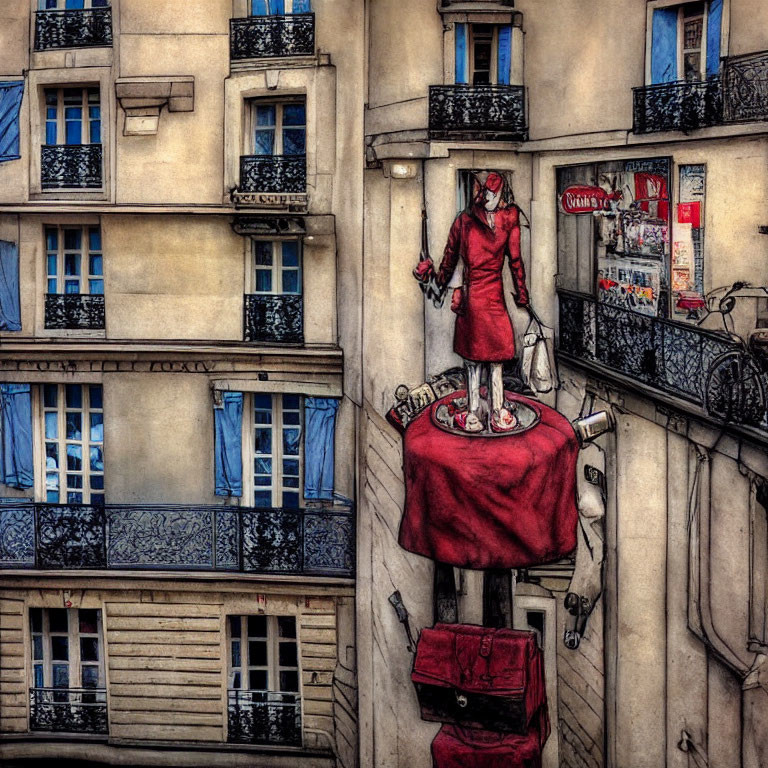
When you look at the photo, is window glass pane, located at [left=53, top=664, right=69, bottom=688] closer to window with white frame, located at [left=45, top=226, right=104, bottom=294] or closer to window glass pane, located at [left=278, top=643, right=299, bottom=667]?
window glass pane, located at [left=278, top=643, right=299, bottom=667]

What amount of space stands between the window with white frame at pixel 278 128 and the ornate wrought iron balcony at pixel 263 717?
633cm

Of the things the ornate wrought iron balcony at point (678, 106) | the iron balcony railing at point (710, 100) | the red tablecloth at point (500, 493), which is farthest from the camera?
the red tablecloth at point (500, 493)

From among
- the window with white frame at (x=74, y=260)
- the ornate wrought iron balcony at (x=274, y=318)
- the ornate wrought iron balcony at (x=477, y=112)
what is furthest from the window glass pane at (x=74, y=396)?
the ornate wrought iron balcony at (x=477, y=112)

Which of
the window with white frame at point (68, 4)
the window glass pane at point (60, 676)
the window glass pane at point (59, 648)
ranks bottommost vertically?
the window glass pane at point (60, 676)

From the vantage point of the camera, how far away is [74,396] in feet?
51.2

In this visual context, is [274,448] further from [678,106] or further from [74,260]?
[678,106]

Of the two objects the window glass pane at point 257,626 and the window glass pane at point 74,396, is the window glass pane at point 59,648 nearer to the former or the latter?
the window glass pane at point 257,626

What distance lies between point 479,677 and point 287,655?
2.50m

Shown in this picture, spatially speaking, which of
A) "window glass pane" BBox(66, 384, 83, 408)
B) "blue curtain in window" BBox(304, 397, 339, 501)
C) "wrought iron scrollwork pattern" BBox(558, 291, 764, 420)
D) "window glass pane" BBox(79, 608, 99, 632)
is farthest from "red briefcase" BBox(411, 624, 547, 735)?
"window glass pane" BBox(66, 384, 83, 408)

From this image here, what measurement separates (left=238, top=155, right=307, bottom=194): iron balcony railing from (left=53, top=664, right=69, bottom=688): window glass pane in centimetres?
609

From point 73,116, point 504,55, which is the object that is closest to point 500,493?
point 504,55

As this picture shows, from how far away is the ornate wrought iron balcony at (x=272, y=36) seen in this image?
14.6m

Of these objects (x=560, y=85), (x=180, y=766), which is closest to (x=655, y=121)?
(x=560, y=85)

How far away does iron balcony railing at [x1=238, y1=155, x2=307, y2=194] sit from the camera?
1482 cm
